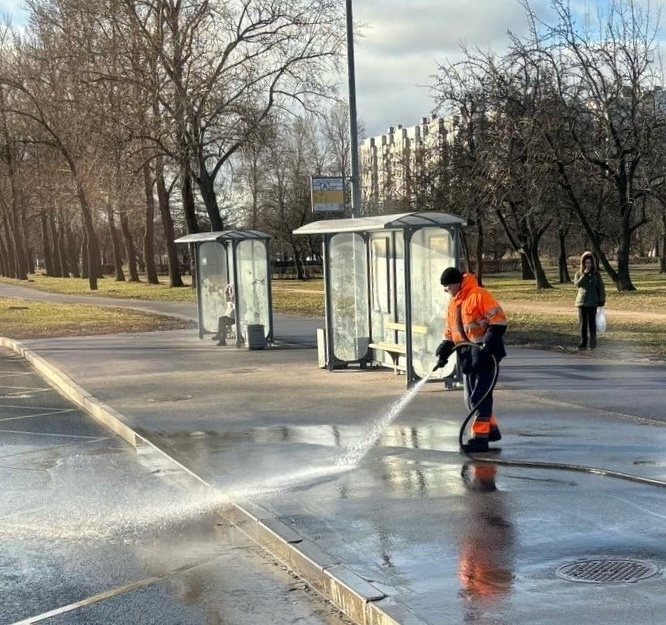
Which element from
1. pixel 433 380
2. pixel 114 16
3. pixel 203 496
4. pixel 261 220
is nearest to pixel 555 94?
pixel 114 16

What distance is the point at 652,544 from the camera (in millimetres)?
5344

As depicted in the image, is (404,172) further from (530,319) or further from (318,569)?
(318,569)

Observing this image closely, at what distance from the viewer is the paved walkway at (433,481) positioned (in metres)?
4.73

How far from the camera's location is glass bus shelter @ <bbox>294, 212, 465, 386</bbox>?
12.0 m

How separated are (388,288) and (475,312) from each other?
5893 millimetres

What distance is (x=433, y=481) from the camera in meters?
7.14

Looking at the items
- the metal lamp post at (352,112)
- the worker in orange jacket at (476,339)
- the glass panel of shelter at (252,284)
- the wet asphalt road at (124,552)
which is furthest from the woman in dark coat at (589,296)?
the wet asphalt road at (124,552)

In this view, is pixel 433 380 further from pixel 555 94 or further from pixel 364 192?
pixel 364 192

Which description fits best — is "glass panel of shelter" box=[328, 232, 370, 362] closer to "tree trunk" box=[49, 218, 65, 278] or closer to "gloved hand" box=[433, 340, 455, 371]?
"gloved hand" box=[433, 340, 455, 371]

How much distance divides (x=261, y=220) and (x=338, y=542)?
62067 millimetres

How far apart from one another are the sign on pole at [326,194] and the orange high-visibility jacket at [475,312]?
10181mm

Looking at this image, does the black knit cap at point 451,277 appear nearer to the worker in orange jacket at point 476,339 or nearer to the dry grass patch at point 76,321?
the worker in orange jacket at point 476,339

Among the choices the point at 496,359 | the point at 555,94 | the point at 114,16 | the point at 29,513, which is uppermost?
the point at 114,16

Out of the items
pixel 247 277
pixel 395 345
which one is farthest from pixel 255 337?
pixel 395 345
